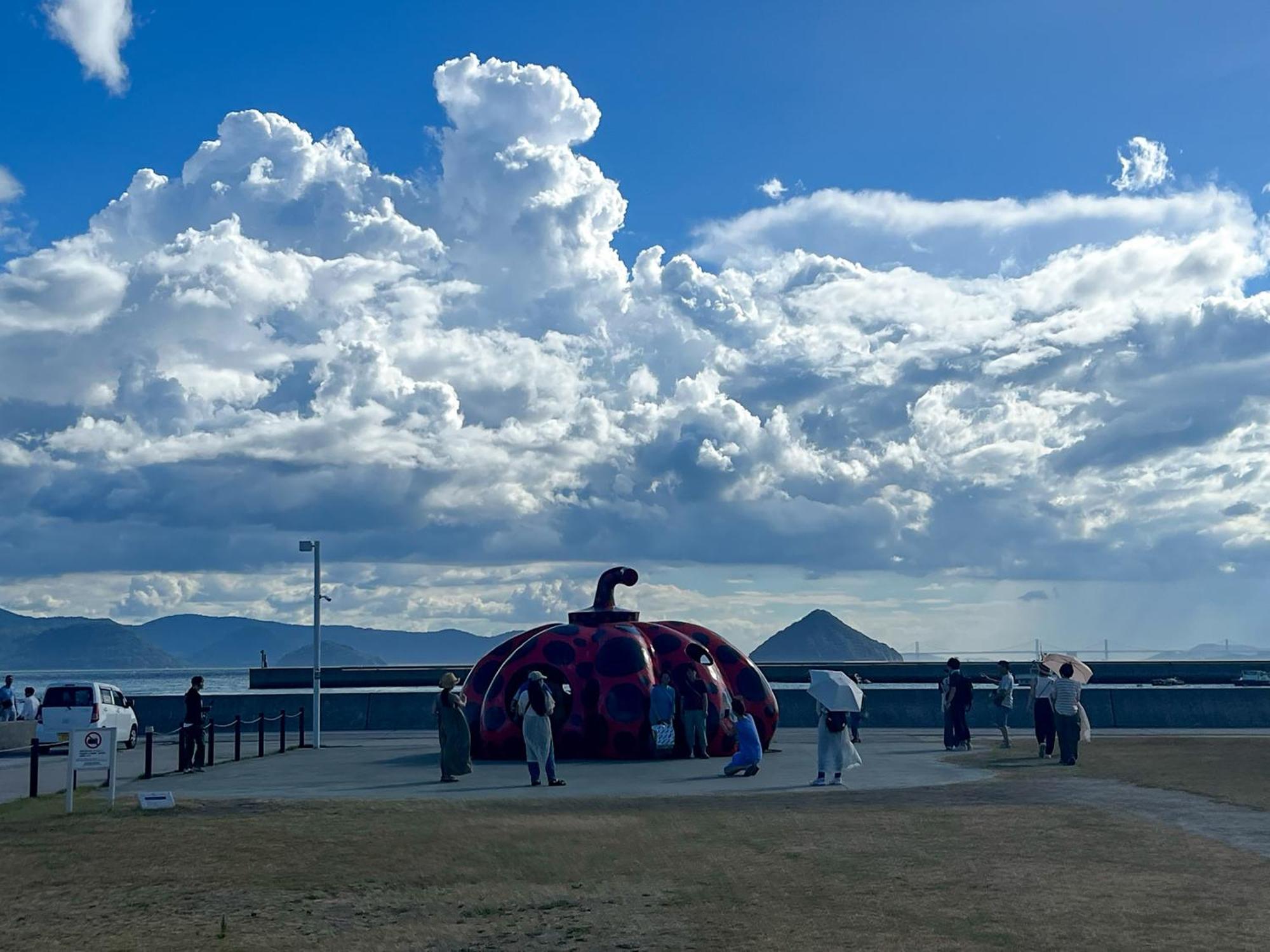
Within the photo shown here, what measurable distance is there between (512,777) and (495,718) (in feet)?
11.2

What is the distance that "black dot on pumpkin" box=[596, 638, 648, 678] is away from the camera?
995 inches

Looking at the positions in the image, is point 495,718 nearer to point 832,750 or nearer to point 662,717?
point 662,717

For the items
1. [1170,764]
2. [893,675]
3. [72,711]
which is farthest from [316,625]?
[893,675]

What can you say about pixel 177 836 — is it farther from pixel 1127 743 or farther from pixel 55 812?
pixel 1127 743

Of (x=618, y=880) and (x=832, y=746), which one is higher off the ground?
(x=832, y=746)

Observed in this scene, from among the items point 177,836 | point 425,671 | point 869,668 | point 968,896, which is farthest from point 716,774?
point 869,668

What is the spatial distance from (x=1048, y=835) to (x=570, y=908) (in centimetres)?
584

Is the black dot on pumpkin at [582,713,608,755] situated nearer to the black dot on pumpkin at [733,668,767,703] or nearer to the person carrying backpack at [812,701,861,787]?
the black dot on pumpkin at [733,668,767,703]

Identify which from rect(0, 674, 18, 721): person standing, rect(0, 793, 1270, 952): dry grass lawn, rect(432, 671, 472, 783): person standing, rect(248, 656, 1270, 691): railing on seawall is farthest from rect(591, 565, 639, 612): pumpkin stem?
rect(248, 656, 1270, 691): railing on seawall

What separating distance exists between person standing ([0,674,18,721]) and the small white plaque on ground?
63.1 feet

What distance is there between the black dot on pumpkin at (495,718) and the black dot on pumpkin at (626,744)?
209 centimetres

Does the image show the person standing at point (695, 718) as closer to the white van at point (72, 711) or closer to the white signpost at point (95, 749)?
the white signpost at point (95, 749)

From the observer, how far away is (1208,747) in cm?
2647

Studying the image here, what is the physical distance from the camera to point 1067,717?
23.5 meters
